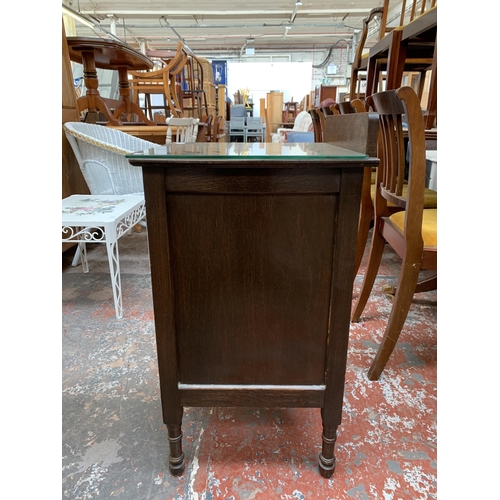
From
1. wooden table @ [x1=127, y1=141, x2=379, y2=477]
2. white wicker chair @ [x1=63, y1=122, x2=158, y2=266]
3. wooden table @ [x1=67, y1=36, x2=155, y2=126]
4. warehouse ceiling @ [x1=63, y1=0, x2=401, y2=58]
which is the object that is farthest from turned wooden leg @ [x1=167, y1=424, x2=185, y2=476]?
warehouse ceiling @ [x1=63, y1=0, x2=401, y2=58]

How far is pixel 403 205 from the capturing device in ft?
3.76

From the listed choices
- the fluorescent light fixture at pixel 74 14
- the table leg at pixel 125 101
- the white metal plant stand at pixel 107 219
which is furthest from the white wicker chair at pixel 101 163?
the fluorescent light fixture at pixel 74 14

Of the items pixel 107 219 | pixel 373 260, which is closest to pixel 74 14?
pixel 107 219

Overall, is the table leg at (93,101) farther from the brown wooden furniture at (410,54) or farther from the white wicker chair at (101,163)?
the brown wooden furniture at (410,54)

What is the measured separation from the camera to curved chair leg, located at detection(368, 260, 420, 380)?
1.14 meters

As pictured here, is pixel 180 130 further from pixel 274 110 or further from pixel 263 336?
pixel 274 110

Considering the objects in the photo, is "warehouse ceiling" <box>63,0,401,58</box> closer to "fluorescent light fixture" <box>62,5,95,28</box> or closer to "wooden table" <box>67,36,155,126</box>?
"fluorescent light fixture" <box>62,5,95,28</box>

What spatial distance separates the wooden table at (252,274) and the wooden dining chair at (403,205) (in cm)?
33

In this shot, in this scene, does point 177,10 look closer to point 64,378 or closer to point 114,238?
point 114,238

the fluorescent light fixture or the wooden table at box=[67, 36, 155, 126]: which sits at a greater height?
the fluorescent light fixture

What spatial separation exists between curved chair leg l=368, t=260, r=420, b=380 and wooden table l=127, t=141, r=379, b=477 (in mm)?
437

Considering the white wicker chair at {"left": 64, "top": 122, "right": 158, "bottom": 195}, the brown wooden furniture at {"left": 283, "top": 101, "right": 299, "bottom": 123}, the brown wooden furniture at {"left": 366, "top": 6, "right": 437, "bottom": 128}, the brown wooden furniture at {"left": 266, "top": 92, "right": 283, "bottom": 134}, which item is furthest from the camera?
the brown wooden furniture at {"left": 283, "top": 101, "right": 299, "bottom": 123}

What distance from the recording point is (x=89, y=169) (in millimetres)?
2055

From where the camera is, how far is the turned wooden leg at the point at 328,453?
857 mm
